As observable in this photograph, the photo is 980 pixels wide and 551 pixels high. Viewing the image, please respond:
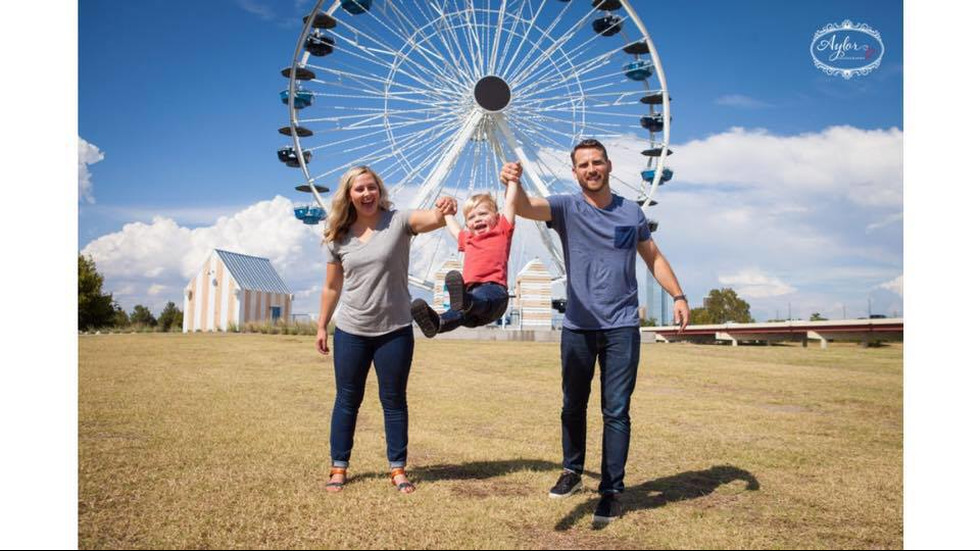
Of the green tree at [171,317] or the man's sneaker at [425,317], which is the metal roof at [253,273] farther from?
the man's sneaker at [425,317]

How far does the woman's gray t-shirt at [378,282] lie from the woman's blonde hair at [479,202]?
0.38 m

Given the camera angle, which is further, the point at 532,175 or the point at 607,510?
the point at 532,175

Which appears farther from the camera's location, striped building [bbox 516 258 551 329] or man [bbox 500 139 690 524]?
striped building [bbox 516 258 551 329]

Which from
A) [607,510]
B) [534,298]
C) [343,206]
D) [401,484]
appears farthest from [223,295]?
[607,510]

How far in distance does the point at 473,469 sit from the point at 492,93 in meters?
18.3

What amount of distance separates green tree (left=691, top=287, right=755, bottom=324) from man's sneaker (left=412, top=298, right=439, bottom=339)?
165ft

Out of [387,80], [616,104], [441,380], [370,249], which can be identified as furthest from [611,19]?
[370,249]

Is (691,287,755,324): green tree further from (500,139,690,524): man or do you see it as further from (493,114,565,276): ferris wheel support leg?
(500,139,690,524): man

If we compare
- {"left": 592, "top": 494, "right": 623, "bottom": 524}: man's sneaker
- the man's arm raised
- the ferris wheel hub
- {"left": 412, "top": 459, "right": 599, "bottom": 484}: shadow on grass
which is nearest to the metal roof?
the ferris wheel hub

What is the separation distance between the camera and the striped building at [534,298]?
25.9 metres

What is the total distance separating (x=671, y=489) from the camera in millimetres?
4488

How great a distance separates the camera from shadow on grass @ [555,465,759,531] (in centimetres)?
388

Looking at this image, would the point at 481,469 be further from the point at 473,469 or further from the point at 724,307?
the point at 724,307

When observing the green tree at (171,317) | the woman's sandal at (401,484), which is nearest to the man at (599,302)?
the woman's sandal at (401,484)
